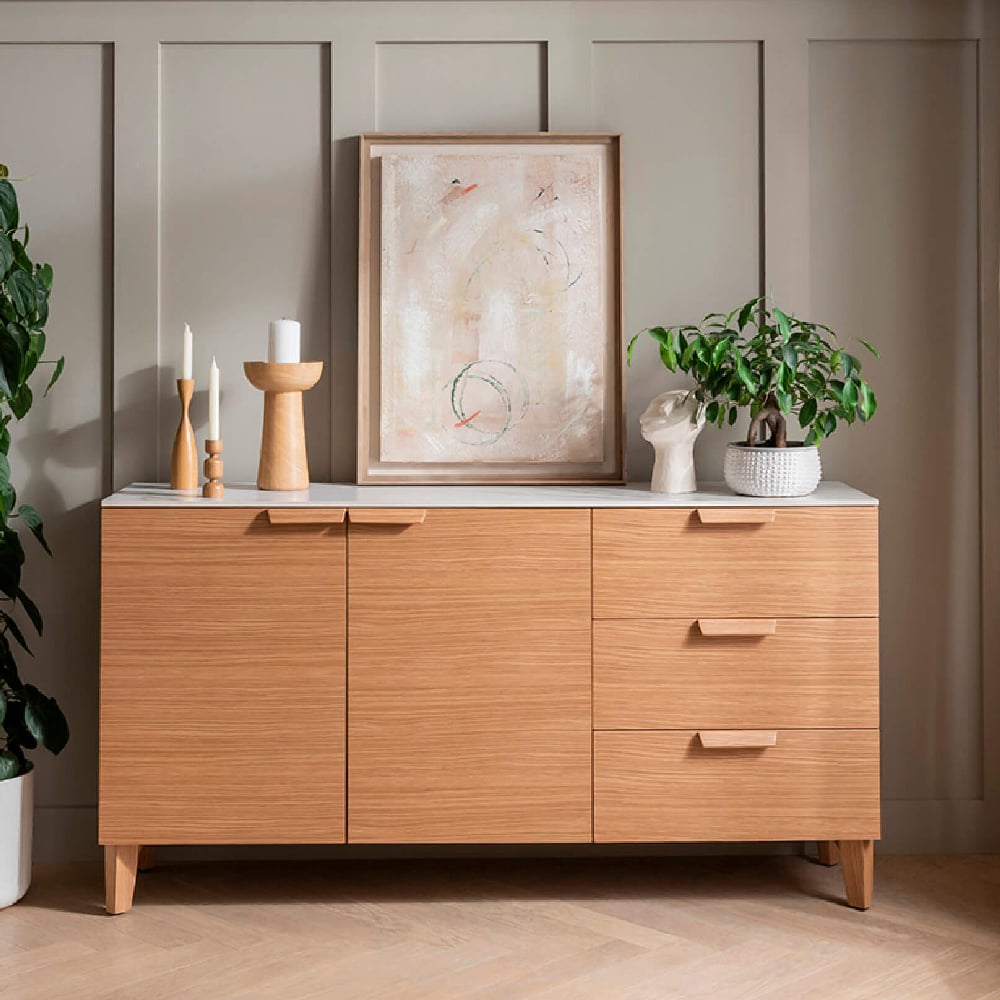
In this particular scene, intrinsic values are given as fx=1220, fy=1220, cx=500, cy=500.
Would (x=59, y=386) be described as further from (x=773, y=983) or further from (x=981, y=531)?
(x=981, y=531)

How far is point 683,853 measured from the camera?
2.88m

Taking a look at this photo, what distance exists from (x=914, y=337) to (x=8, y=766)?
2235 mm

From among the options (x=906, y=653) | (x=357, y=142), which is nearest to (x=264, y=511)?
(x=357, y=142)

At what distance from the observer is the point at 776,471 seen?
2.50 m

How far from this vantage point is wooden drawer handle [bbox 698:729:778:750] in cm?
246

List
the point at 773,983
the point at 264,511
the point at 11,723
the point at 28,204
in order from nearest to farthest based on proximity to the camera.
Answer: the point at 773,983 → the point at 264,511 → the point at 11,723 → the point at 28,204

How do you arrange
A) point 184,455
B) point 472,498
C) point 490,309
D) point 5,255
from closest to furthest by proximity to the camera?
point 5,255 < point 472,498 < point 184,455 < point 490,309

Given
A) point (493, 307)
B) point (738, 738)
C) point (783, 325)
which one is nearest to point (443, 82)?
point (493, 307)

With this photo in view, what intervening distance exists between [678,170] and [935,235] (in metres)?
0.62

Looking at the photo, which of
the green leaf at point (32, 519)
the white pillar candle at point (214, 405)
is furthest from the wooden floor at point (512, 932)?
the white pillar candle at point (214, 405)

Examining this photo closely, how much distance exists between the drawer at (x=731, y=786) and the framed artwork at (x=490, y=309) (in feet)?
2.17

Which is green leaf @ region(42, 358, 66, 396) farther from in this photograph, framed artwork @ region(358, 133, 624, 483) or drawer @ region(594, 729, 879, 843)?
drawer @ region(594, 729, 879, 843)

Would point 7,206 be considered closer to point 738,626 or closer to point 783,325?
point 783,325

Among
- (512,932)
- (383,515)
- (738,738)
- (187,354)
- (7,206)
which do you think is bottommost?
(512,932)
